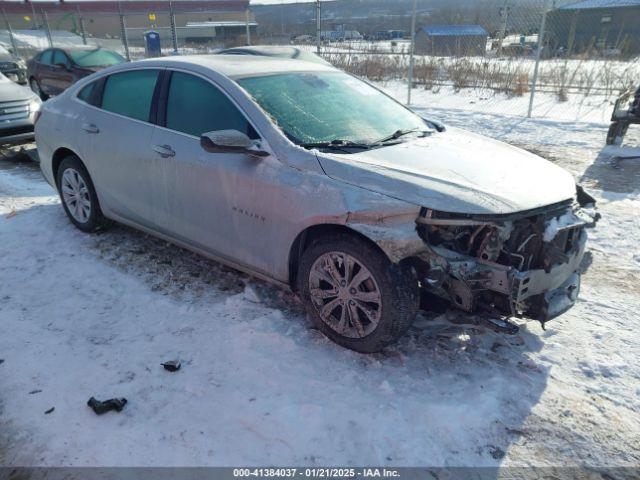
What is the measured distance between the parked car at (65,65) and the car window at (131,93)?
8.78 meters

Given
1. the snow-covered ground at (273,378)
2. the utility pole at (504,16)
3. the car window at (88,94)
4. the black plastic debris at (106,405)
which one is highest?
the utility pole at (504,16)

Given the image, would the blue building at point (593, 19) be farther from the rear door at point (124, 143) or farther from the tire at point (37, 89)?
the rear door at point (124, 143)

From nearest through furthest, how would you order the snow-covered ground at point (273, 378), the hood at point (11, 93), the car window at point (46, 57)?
the snow-covered ground at point (273, 378) → the hood at point (11, 93) → the car window at point (46, 57)

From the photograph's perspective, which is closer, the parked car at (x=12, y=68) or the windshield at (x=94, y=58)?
the windshield at (x=94, y=58)

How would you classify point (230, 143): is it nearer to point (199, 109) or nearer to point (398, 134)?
point (199, 109)

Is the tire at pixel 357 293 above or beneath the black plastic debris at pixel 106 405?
above

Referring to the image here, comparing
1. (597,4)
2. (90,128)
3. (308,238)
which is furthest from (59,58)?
Result: (597,4)

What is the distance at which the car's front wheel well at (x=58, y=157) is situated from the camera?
475 centimetres

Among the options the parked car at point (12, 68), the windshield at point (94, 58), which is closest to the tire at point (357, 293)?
the windshield at point (94, 58)

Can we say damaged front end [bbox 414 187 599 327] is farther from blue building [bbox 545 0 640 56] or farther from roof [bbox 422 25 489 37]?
blue building [bbox 545 0 640 56]

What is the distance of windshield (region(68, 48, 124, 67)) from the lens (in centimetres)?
1220

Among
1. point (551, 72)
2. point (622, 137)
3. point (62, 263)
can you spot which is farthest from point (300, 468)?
point (551, 72)

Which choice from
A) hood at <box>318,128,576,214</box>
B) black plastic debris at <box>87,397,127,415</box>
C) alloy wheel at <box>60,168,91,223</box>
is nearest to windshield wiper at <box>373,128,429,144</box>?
hood at <box>318,128,576,214</box>

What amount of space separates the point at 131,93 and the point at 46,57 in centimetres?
1084
